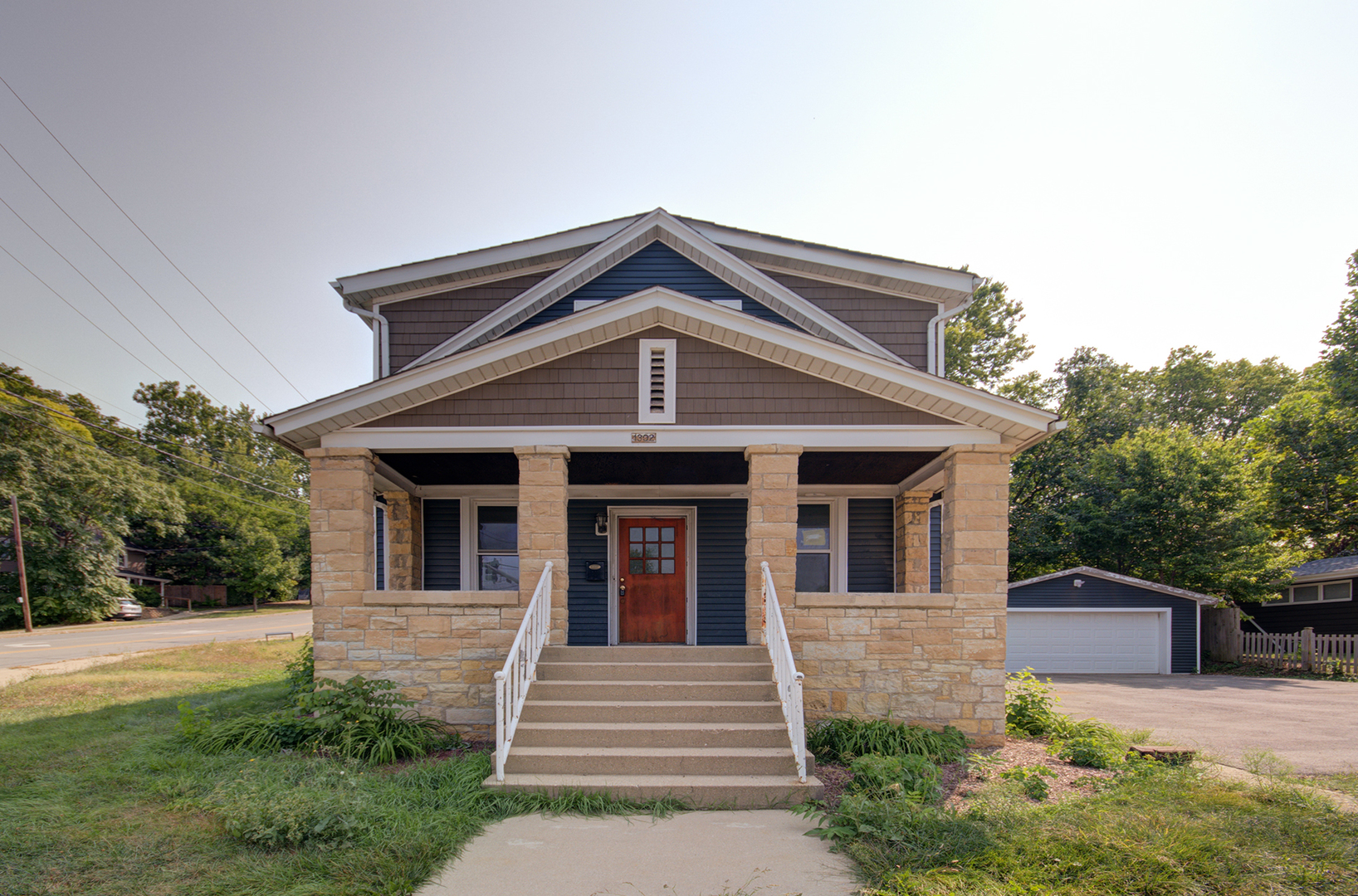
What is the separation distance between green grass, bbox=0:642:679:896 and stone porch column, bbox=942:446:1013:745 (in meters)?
3.54

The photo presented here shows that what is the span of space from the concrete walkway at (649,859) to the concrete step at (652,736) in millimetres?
791

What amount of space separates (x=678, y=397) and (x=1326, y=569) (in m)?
20.4

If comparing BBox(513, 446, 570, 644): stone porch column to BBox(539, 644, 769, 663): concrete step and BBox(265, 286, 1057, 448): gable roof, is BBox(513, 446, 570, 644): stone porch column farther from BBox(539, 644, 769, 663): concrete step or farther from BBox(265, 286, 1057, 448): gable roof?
BBox(265, 286, 1057, 448): gable roof

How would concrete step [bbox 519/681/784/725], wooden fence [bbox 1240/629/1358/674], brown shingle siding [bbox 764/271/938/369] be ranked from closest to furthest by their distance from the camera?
1. concrete step [bbox 519/681/784/725]
2. brown shingle siding [bbox 764/271/938/369]
3. wooden fence [bbox 1240/629/1358/674]

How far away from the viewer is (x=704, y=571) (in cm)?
1016

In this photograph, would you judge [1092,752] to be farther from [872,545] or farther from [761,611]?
[872,545]

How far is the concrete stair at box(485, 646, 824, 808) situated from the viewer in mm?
5395

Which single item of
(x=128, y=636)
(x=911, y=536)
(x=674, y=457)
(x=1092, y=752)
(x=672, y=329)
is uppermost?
(x=672, y=329)

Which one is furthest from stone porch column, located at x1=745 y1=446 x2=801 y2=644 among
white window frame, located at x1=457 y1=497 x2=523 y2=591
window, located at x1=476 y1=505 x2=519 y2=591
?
window, located at x1=476 y1=505 x2=519 y2=591

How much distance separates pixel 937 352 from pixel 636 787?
756 cm

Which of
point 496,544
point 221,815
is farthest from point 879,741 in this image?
point 496,544

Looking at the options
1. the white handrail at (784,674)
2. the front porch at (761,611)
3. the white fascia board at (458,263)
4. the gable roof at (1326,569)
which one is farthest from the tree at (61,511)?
the gable roof at (1326,569)

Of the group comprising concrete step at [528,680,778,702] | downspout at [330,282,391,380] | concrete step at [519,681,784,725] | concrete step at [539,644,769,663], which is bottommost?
concrete step at [519,681,784,725]

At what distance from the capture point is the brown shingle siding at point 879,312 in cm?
1036
